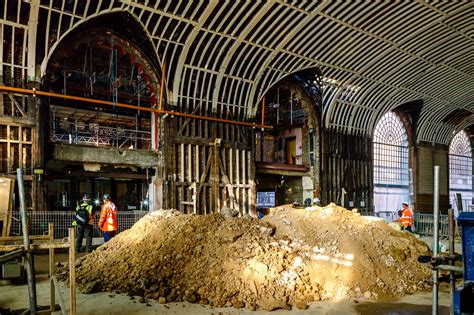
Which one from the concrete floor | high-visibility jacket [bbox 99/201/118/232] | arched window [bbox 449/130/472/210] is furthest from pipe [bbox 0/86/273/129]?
arched window [bbox 449/130/472/210]

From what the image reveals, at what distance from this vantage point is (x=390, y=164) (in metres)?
27.1

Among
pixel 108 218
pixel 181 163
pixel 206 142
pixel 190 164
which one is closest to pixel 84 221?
pixel 108 218

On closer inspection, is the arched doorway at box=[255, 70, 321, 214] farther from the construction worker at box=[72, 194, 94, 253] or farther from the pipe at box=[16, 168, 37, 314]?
the pipe at box=[16, 168, 37, 314]

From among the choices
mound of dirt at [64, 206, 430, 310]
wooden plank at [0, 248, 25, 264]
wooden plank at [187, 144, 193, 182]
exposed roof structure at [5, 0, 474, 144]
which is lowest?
mound of dirt at [64, 206, 430, 310]

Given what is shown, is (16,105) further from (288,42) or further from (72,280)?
(288,42)

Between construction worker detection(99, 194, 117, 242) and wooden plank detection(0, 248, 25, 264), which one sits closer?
wooden plank detection(0, 248, 25, 264)

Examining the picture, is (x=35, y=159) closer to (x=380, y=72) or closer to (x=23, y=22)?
(x=23, y=22)

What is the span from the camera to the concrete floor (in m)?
6.92

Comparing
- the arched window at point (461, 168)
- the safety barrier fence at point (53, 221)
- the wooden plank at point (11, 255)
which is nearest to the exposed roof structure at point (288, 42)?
the safety barrier fence at point (53, 221)

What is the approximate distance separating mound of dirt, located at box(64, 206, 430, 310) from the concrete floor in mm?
245

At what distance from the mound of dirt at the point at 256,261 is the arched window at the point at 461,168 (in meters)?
26.5

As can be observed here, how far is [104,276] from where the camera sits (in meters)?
8.48

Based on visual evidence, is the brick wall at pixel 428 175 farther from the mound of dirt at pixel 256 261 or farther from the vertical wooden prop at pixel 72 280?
the vertical wooden prop at pixel 72 280

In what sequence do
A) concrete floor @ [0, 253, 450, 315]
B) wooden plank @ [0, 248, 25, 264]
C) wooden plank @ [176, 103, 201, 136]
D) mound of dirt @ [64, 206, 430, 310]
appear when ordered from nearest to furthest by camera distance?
wooden plank @ [0, 248, 25, 264] → concrete floor @ [0, 253, 450, 315] → mound of dirt @ [64, 206, 430, 310] → wooden plank @ [176, 103, 201, 136]
